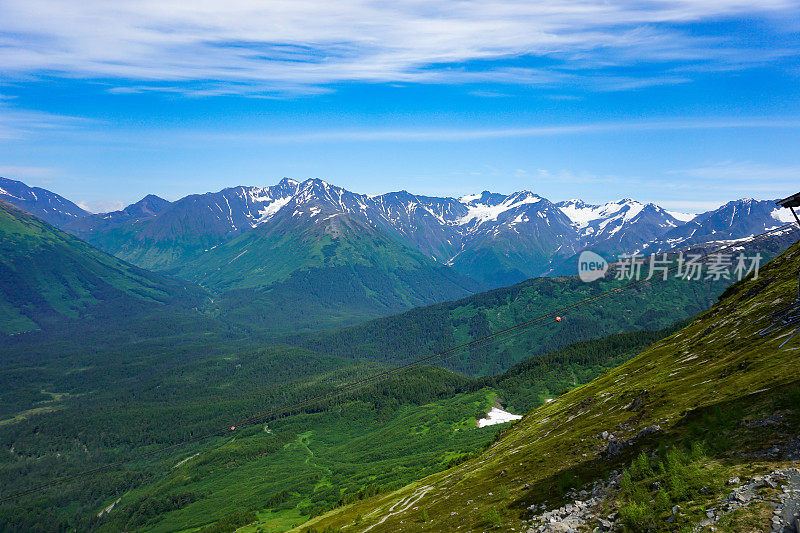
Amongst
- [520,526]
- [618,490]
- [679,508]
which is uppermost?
[679,508]

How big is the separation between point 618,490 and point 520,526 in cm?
923

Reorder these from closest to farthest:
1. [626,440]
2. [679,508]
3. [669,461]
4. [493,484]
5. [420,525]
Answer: [679,508] < [669,461] < [626,440] < [420,525] < [493,484]

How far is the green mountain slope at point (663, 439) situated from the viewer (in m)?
33.3

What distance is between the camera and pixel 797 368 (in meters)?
42.0

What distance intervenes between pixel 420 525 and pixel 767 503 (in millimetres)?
41867

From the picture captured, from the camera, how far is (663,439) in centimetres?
4247

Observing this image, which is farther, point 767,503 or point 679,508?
point 679,508

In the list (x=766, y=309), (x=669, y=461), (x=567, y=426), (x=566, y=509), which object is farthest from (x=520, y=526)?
(x=766, y=309)

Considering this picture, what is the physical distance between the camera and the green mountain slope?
33.3 meters

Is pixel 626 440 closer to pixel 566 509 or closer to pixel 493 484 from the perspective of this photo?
pixel 566 509

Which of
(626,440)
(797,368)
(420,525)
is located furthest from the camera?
(420,525)

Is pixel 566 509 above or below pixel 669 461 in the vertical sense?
below

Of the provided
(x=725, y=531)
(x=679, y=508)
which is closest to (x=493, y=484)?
(x=679, y=508)

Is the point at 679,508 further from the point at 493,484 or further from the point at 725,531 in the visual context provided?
the point at 493,484
